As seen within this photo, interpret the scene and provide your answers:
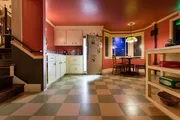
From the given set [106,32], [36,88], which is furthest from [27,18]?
[106,32]

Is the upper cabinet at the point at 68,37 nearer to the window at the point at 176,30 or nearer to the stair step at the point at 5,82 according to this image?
the stair step at the point at 5,82

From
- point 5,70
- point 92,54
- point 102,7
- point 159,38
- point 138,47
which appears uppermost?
point 102,7

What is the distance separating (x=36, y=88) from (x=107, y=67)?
5.16 meters

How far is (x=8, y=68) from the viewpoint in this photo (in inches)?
126

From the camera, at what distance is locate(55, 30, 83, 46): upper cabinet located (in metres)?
6.31

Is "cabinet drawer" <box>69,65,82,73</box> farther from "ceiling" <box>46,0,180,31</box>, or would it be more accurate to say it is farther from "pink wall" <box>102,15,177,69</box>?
"ceiling" <box>46,0,180,31</box>

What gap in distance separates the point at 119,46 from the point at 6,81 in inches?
263

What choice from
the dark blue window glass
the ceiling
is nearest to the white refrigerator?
the ceiling

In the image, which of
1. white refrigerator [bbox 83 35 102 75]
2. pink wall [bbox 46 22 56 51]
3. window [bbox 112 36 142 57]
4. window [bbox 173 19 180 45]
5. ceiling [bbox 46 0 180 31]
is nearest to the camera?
ceiling [bbox 46 0 180 31]

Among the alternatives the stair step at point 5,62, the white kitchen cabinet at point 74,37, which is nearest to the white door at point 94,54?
the white kitchen cabinet at point 74,37

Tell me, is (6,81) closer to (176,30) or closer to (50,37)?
(50,37)

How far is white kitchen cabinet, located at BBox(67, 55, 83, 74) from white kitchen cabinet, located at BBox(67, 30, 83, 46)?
0.78 metres

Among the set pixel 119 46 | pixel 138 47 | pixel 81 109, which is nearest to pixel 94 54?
pixel 119 46

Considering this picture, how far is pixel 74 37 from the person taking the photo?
6.31 metres
